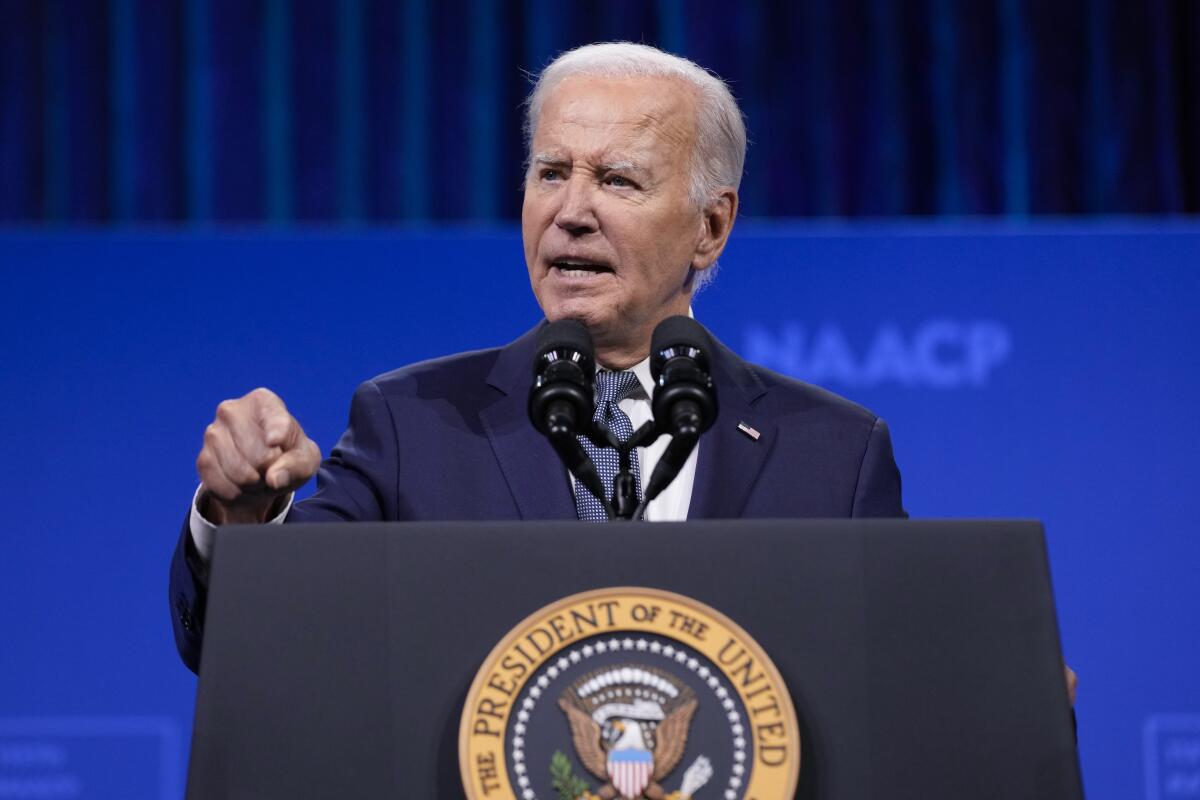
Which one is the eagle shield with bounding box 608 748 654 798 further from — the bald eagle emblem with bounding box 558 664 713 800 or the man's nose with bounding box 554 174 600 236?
the man's nose with bounding box 554 174 600 236

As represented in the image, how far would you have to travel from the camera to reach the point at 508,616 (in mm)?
1023

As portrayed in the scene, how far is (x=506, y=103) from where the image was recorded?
3607 millimetres

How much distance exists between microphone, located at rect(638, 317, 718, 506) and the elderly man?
0.41 metres

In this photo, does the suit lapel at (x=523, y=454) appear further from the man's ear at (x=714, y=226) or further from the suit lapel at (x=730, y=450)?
the man's ear at (x=714, y=226)

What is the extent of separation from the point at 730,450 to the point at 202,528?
2.07 feet

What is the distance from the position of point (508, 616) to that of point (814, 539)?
215 mm

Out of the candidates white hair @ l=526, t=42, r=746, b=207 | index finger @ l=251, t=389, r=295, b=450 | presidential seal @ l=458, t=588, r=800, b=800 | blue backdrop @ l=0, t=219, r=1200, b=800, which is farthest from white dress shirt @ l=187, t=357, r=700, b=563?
blue backdrop @ l=0, t=219, r=1200, b=800

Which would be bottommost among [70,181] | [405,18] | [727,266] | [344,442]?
[344,442]

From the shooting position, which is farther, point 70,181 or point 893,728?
point 70,181

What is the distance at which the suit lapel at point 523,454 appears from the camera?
1.63m

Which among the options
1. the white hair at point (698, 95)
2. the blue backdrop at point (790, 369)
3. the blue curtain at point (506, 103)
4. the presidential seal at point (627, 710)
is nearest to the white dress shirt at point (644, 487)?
the white hair at point (698, 95)

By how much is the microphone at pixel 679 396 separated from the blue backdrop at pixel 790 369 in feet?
4.93

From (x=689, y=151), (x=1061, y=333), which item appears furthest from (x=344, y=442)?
(x=1061, y=333)

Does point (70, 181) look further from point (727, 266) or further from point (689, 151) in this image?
Answer: point (689, 151)
